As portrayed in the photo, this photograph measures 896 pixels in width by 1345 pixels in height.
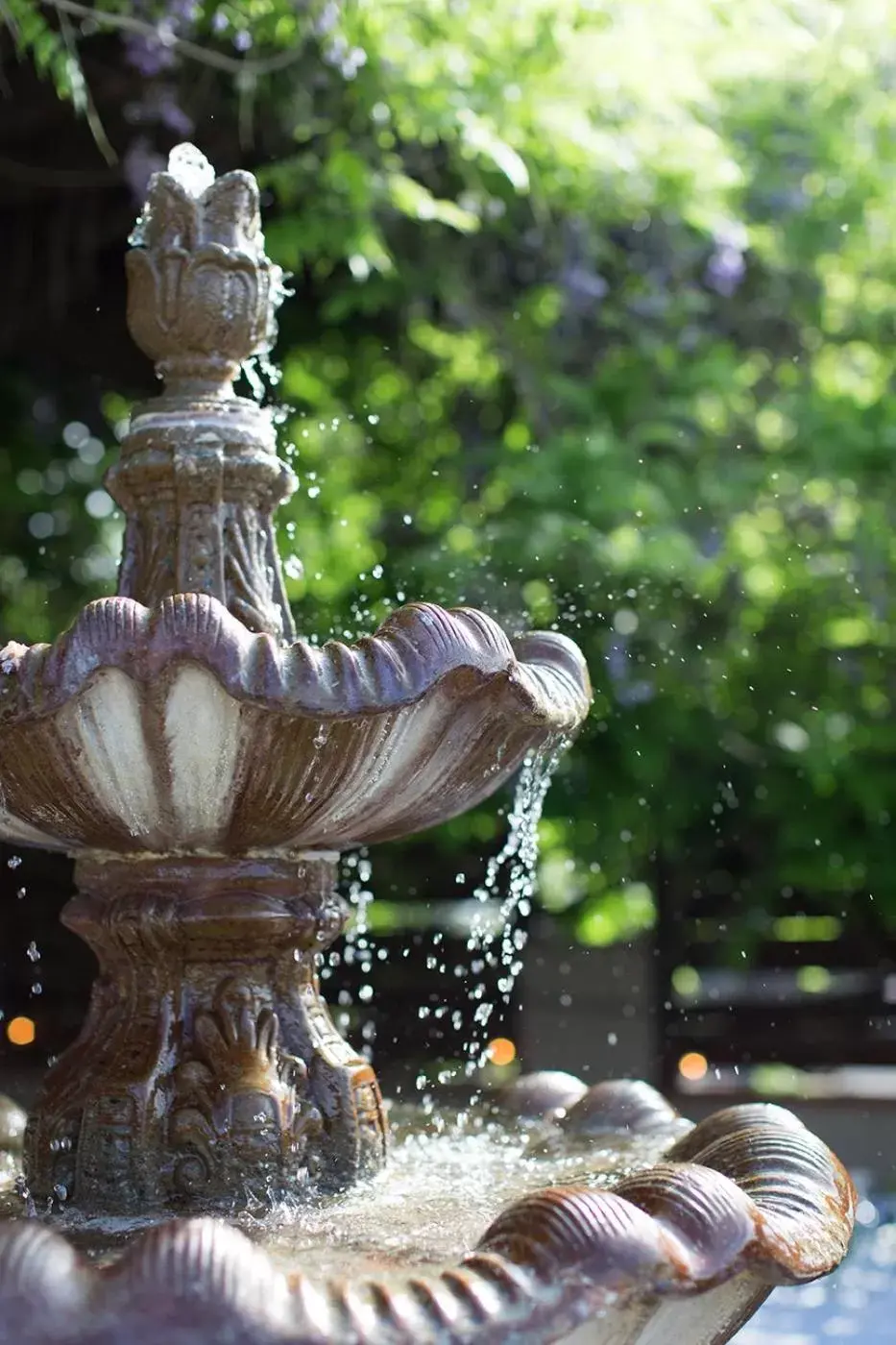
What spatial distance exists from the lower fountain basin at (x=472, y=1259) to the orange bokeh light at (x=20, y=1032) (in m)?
4.13

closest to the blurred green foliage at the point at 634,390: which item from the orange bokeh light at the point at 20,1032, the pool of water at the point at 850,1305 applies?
the pool of water at the point at 850,1305

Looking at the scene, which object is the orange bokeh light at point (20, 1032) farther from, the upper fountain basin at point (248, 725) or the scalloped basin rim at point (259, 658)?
the scalloped basin rim at point (259, 658)

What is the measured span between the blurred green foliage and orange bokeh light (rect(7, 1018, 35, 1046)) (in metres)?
1.94

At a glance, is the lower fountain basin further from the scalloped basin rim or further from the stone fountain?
the scalloped basin rim

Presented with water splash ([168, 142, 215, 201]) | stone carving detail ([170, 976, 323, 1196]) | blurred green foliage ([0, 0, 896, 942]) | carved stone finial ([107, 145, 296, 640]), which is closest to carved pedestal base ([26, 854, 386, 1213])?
stone carving detail ([170, 976, 323, 1196])

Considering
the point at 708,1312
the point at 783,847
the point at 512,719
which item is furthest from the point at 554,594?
the point at 708,1312

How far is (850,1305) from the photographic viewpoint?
198 inches

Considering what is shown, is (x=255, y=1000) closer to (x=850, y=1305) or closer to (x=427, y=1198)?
(x=427, y=1198)

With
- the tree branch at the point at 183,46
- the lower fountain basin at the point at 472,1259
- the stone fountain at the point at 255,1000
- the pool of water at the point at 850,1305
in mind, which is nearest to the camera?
the lower fountain basin at the point at 472,1259

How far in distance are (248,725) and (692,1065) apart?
471cm

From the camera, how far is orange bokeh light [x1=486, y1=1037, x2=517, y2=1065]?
21.4 feet

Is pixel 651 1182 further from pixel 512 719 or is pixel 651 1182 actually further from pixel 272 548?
pixel 272 548

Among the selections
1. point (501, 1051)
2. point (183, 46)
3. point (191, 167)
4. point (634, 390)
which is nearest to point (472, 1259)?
point (191, 167)

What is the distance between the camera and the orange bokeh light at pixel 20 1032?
257 inches
